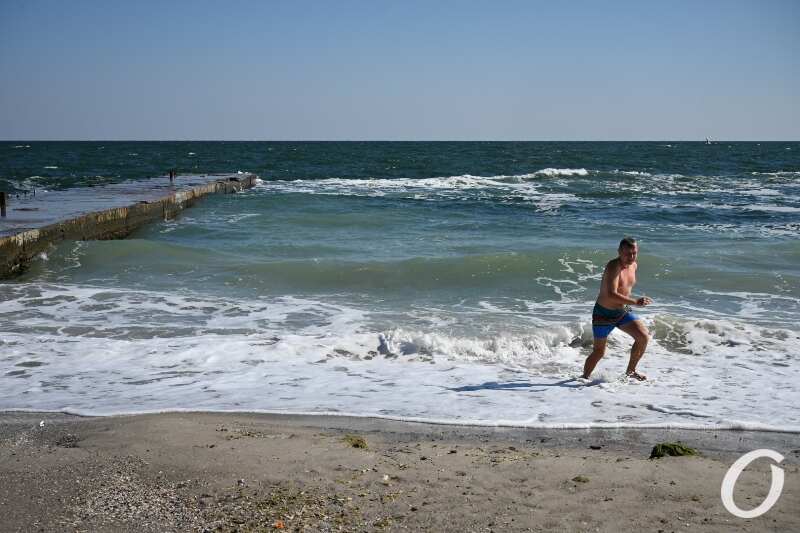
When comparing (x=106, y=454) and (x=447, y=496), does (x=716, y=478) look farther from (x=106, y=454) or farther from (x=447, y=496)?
(x=106, y=454)

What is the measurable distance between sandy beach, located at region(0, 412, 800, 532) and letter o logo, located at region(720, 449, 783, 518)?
0.05 metres

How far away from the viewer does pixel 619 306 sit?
7016 mm

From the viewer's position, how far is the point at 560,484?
15.0 feet

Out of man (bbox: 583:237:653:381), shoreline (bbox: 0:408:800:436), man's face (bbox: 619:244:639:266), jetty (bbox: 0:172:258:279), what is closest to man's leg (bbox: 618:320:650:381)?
man (bbox: 583:237:653:381)

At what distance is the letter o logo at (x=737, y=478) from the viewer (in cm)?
420

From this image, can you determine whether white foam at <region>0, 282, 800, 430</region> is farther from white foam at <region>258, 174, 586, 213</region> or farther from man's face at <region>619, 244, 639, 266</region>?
white foam at <region>258, 174, 586, 213</region>

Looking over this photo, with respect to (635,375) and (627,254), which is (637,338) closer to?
(635,375)

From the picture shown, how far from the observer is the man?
22.9 ft

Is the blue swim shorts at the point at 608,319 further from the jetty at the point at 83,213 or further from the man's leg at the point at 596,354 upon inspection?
the jetty at the point at 83,213

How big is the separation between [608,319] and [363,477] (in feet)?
10.9

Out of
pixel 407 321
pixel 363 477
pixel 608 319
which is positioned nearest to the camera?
pixel 363 477

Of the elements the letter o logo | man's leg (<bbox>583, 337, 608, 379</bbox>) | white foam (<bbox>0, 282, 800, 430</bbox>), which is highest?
man's leg (<bbox>583, 337, 608, 379</bbox>)

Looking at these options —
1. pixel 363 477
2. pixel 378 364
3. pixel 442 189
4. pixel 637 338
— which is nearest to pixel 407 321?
pixel 378 364

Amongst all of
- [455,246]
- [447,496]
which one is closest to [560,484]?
[447,496]
